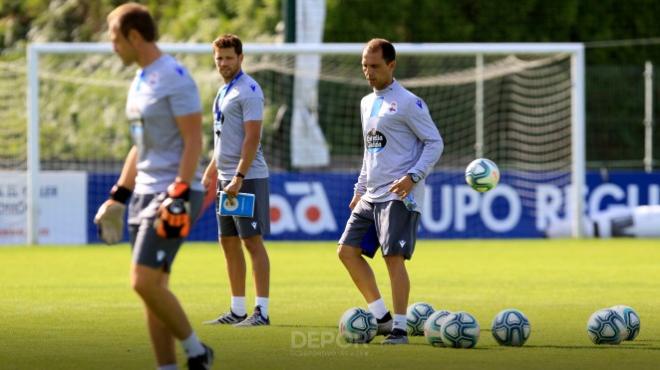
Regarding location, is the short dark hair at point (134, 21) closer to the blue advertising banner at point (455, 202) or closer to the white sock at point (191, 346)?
the white sock at point (191, 346)

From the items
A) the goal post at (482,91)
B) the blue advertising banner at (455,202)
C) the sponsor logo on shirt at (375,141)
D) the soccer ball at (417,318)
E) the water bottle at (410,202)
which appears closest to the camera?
the water bottle at (410,202)

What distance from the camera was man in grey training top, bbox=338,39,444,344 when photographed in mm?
10695

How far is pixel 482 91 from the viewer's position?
1014 inches

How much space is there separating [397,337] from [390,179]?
116 centimetres

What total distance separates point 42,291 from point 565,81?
1291cm

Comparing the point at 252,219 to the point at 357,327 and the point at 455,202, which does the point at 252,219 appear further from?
the point at 455,202

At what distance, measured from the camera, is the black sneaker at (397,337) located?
416 inches

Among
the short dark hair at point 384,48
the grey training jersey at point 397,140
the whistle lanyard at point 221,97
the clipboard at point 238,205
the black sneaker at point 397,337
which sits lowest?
the black sneaker at point 397,337

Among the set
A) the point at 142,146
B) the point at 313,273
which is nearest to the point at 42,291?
the point at 313,273

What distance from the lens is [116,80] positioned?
28375mm

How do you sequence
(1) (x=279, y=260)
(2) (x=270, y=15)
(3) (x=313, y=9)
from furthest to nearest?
(2) (x=270, y=15) → (3) (x=313, y=9) → (1) (x=279, y=260)

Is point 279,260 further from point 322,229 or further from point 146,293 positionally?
point 146,293

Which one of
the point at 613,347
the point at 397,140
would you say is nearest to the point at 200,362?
the point at 397,140

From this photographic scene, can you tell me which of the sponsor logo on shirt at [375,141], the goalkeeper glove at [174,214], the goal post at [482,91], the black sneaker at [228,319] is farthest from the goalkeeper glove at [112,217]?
the goal post at [482,91]
